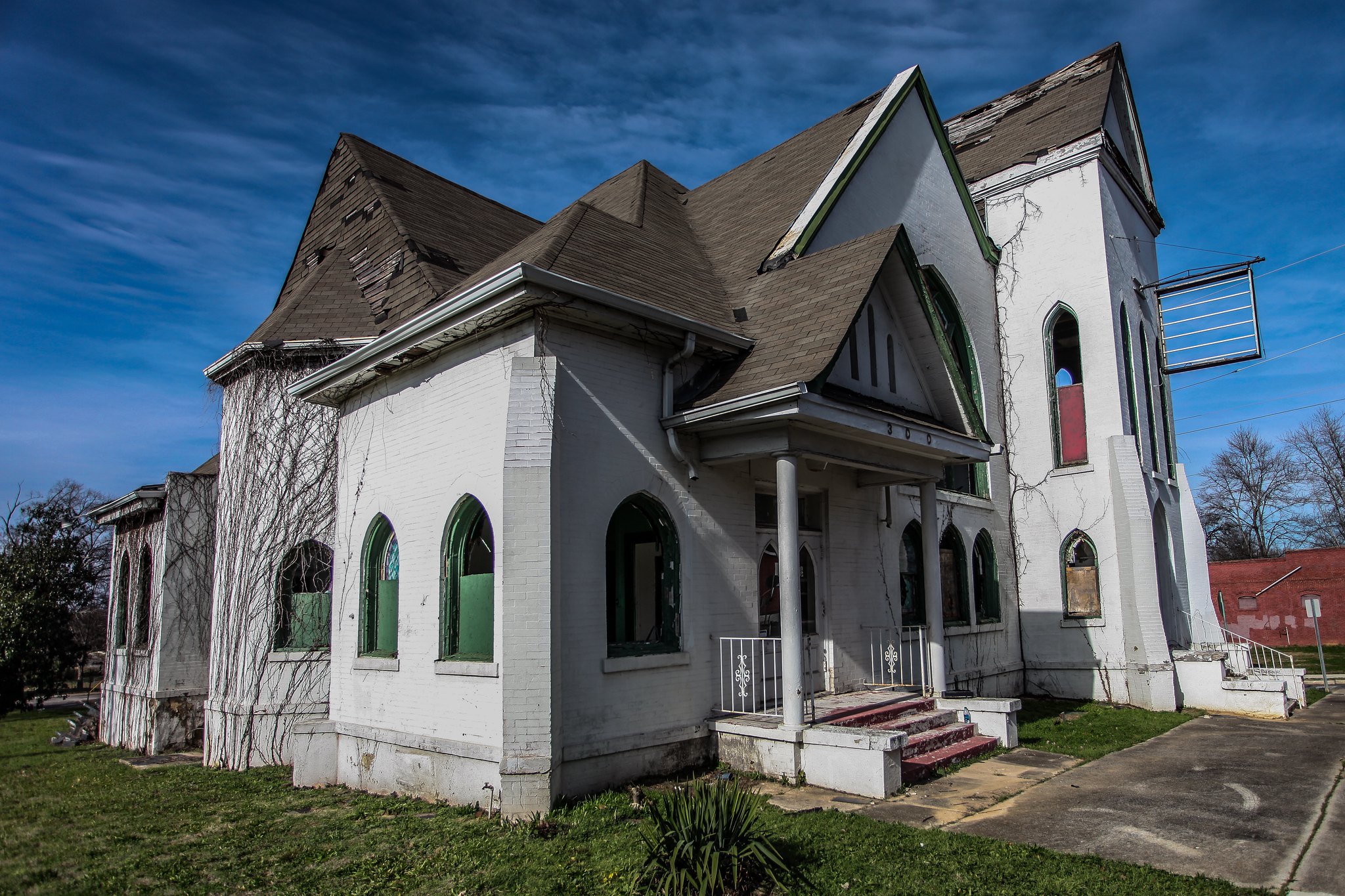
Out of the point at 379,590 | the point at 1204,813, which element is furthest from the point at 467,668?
the point at 1204,813

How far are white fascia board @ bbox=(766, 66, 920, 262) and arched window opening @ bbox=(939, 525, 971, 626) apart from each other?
629 centimetres

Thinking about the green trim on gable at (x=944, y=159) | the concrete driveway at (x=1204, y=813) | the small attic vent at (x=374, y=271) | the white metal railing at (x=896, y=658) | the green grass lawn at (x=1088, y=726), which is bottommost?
the green grass lawn at (x=1088, y=726)

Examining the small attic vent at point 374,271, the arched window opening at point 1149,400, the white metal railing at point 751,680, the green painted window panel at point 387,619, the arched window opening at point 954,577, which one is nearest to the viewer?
the white metal railing at point 751,680

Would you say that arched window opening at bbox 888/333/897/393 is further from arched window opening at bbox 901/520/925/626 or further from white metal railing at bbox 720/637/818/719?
arched window opening at bbox 901/520/925/626

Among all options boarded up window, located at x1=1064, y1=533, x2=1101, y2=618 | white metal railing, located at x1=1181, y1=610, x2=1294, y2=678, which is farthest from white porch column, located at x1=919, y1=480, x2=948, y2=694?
white metal railing, located at x1=1181, y1=610, x2=1294, y2=678

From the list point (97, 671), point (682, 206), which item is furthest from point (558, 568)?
point (97, 671)

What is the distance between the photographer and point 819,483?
11.8 meters

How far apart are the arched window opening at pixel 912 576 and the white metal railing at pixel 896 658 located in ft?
1.97

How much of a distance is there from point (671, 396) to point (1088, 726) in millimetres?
8138

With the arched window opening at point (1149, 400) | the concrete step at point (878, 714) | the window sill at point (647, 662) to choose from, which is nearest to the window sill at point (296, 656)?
the window sill at point (647, 662)

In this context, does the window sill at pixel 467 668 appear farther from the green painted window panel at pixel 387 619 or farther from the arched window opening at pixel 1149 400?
the arched window opening at pixel 1149 400

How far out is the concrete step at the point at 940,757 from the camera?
8.64 metres

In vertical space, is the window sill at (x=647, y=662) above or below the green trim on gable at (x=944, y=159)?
below

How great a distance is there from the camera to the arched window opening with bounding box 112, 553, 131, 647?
651 inches
